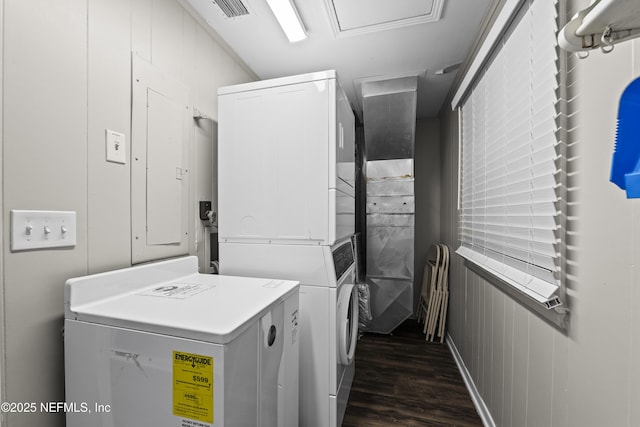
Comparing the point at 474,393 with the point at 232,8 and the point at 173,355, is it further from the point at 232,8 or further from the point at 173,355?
the point at 232,8

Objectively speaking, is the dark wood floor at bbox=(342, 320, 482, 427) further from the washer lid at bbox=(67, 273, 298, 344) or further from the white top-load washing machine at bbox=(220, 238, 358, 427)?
the washer lid at bbox=(67, 273, 298, 344)

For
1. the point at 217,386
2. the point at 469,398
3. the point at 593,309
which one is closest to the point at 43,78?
the point at 217,386

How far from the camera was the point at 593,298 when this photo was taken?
0.86 metres

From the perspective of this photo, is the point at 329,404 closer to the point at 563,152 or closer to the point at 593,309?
the point at 593,309


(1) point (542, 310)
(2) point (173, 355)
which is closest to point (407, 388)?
(1) point (542, 310)

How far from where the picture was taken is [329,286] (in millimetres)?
1453

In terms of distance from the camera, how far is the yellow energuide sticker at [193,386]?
29.6 inches

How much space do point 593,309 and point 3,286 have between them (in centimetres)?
185

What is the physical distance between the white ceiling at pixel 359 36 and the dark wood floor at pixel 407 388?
255 cm

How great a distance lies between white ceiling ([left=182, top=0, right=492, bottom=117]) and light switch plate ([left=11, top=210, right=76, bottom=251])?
1.38 m

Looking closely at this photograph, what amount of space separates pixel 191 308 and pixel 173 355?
170 mm

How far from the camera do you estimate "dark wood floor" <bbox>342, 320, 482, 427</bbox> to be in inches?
69.9

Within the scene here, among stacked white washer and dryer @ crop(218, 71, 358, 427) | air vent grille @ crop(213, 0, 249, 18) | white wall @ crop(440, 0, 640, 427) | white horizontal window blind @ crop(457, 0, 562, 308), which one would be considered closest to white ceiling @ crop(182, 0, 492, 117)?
air vent grille @ crop(213, 0, 249, 18)

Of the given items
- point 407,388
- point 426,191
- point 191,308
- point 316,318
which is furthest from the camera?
point 426,191
